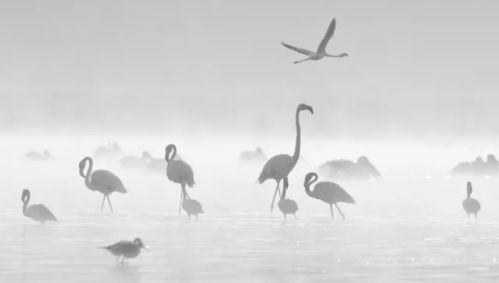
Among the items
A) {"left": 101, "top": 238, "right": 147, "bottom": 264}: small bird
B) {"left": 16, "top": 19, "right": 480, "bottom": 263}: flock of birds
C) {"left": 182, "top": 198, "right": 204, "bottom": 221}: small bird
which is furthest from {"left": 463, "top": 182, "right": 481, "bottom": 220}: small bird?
{"left": 101, "top": 238, "right": 147, "bottom": 264}: small bird

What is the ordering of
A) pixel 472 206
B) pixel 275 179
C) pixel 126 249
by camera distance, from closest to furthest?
pixel 126 249, pixel 472 206, pixel 275 179

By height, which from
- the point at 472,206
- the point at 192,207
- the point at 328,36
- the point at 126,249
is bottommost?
the point at 126,249

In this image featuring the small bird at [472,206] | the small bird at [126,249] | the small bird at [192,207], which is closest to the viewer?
the small bird at [126,249]

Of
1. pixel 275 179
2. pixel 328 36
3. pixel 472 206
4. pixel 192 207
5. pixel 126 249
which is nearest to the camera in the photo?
pixel 126 249

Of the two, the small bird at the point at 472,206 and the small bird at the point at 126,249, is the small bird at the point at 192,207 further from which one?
the small bird at the point at 126,249

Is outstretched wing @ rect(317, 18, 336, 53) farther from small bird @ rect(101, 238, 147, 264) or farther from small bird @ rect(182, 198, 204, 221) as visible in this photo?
small bird @ rect(101, 238, 147, 264)

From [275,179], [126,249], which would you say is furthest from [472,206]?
[126,249]

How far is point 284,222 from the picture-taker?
25.1m

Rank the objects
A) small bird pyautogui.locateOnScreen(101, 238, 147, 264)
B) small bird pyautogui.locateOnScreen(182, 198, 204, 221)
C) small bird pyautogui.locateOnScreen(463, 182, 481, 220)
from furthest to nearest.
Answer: small bird pyautogui.locateOnScreen(463, 182, 481, 220)
small bird pyautogui.locateOnScreen(182, 198, 204, 221)
small bird pyautogui.locateOnScreen(101, 238, 147, 264)

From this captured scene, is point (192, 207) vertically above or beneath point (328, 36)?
beneath

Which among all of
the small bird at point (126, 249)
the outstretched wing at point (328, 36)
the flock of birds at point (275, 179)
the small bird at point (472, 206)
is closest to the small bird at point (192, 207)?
the flock of birds at point (275, 179)

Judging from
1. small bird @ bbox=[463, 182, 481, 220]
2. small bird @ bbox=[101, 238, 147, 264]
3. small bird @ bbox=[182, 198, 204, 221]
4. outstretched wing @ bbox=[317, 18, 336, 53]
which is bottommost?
small bird @ bbox=[101, 238, 147, 264]

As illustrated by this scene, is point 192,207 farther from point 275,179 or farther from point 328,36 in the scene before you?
point 328,36

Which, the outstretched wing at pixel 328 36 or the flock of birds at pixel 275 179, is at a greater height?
the outstretched wing at pixel 328 36
